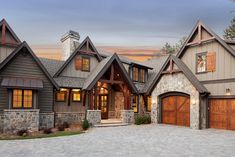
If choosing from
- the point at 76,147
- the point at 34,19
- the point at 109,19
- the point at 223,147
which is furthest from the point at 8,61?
the point at 223,147

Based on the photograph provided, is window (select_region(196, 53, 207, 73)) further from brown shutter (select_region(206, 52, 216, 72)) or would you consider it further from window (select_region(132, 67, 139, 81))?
window (select_region(132, 67, 139, 81))

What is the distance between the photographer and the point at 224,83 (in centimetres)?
1877

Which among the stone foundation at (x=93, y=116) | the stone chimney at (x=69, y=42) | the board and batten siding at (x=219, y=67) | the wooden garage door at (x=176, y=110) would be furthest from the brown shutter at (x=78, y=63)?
the board and batten siding at (x=219, y=67)

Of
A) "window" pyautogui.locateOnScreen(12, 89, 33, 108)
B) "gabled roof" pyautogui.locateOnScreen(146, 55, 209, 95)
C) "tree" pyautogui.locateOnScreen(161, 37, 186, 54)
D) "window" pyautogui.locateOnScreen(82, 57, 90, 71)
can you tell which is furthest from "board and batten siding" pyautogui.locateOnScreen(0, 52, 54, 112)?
"tree" pyautogui.locateOnScreen(161, 37, 186, 54)

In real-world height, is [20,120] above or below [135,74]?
below

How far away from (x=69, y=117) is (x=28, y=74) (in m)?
5.34

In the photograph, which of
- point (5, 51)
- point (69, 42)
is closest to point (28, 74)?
point (5, 51)

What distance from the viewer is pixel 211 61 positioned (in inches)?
770

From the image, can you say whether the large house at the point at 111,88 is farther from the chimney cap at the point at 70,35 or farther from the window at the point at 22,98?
the chimney cap at the point at 70,35

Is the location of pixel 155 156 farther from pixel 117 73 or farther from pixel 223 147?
pixel 117 73

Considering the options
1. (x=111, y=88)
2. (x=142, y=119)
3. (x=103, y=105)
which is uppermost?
(x=111, y=88)

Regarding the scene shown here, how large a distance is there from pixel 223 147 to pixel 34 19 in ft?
44.7

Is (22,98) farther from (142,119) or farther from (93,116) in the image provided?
(142,119)

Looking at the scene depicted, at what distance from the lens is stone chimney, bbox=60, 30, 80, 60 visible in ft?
82.5
